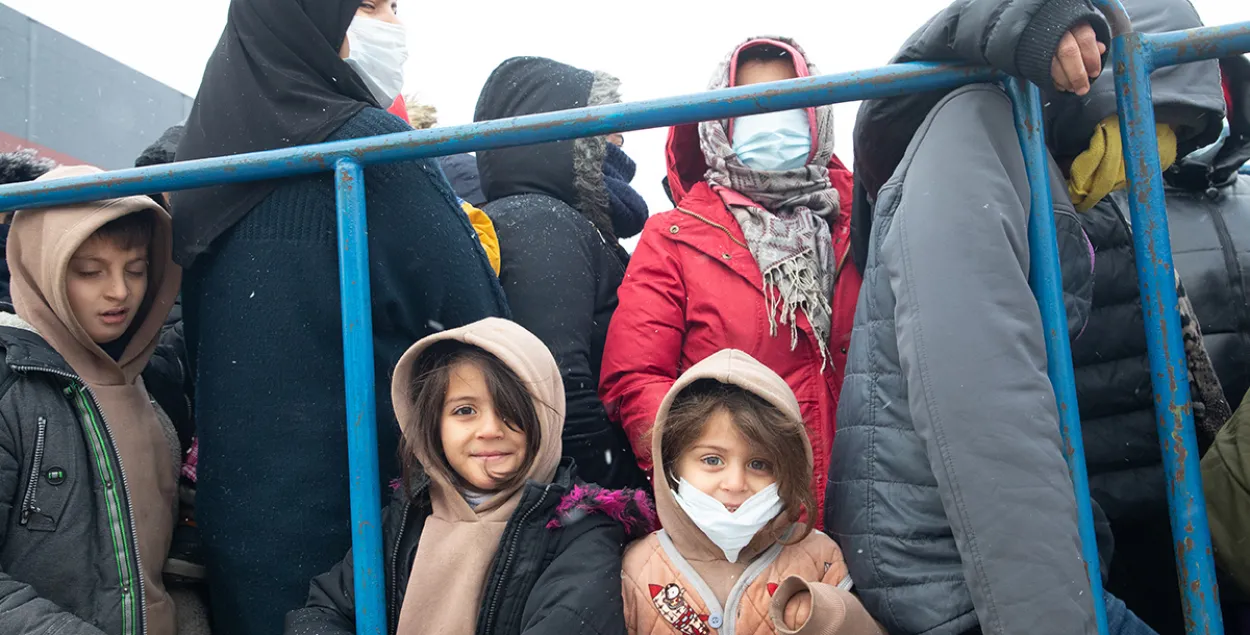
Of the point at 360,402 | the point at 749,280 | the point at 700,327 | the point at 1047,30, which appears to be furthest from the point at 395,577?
the point at 1047,30

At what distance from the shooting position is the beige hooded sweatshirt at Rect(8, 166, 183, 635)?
89.8 inches

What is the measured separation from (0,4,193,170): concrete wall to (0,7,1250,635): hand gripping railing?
7.07 metres

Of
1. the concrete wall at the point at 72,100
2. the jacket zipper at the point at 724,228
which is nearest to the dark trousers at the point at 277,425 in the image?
the jacket zipper at the point at 724,228

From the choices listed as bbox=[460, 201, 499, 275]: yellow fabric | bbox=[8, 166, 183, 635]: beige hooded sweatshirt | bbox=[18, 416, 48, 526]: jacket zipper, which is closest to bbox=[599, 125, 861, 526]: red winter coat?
bbox=[460, 201, 499, 275]: yellow fabric

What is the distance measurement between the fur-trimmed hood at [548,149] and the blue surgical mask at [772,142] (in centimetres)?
46

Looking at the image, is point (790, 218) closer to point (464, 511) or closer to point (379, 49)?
point (464, 511)

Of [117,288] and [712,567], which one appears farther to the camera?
[117,288]

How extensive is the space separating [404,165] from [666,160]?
1.10 meters

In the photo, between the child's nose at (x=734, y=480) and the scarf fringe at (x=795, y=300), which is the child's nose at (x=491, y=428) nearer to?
the child's nose at (x=734, y=480)

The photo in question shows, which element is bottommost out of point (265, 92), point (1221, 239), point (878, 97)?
point (1221, 239)

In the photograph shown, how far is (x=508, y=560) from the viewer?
6.90 feet

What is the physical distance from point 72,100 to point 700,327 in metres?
8.33

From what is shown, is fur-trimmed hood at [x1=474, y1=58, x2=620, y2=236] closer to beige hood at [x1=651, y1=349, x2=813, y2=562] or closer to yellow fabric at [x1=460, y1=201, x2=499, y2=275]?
yellow fabric at [x1=460, y1=201, x2=499, y2=275]

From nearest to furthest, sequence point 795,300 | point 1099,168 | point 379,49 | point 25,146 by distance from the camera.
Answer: point 1099,168, point 795,300, point 379,49, point 25,146
